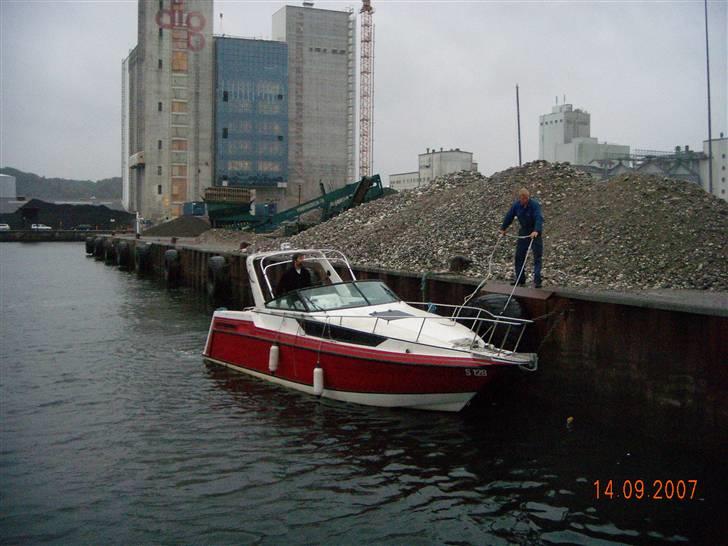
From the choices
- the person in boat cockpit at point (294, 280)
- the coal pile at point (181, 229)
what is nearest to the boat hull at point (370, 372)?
the person in boat cockpit at point (294, 280)

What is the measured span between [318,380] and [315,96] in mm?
108412

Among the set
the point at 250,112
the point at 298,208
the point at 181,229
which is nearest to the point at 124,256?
the point at 298,208

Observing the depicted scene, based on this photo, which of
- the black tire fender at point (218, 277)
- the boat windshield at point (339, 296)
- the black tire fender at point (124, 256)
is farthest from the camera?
the black tire fender at point (124, 256)

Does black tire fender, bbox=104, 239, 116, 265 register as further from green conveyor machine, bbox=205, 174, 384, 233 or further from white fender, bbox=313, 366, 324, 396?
white fender, bbox=313, 366, 324, 396

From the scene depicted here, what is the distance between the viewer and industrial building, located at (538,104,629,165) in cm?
7506

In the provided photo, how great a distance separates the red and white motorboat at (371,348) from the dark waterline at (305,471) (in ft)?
1.28

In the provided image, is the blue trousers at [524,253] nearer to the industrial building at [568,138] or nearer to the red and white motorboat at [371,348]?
the red and white motorboat at [371,348]

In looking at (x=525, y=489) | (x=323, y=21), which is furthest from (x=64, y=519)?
(x=323, y=21)

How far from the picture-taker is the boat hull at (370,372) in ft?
36.2

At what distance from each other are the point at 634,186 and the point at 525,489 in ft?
38.7

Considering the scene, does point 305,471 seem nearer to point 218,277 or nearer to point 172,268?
point 218,277
